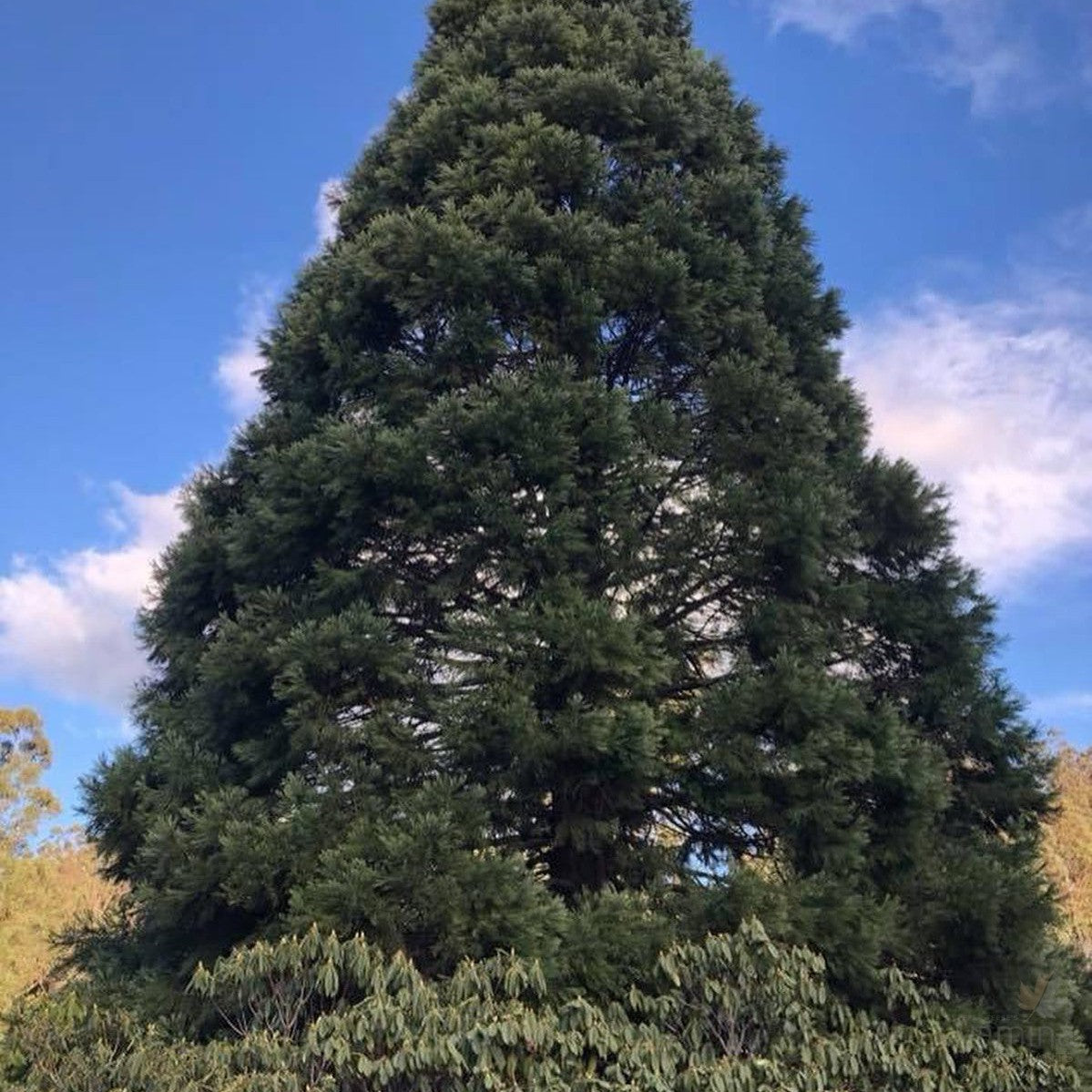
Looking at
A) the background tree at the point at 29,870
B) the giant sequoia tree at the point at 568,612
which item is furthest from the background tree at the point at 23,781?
the giant sequoia tree at the point at 568,612

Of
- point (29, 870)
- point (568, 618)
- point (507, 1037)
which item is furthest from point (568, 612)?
point (29, 870)

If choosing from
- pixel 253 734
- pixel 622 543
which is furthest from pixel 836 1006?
pixel 253 734

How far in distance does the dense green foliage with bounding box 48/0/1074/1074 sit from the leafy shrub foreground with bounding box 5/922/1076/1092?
1.11 feet

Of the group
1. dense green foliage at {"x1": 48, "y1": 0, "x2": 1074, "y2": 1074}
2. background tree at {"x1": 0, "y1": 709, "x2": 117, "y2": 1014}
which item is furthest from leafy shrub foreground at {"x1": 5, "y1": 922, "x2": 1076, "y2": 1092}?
background tree at {"x1": 0, "y1": 709, "x2": 117, "y2": 1014}

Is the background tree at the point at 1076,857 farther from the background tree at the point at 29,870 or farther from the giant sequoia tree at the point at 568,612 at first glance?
the background tree at the point at 29,870

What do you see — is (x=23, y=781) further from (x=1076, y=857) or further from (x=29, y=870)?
(x=1076, y=857)

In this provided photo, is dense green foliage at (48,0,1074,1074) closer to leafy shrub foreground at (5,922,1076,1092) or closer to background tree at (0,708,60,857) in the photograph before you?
leafy shrub foreground at (5,922,1076,1092)

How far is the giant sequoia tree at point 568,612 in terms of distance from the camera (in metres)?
6.39

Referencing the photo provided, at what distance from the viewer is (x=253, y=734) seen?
7.80 m

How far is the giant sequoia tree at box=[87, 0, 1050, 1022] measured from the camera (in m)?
6.39

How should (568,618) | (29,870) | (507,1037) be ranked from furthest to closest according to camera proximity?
1. (29,870)
2. (568,618)
3. (507,1037)

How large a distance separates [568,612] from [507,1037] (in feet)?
8.94

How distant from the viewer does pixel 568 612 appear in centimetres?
679

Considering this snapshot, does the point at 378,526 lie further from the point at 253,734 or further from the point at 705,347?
the point at 705,347
